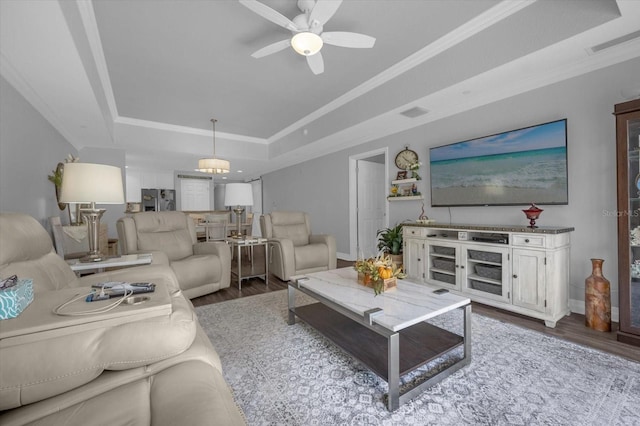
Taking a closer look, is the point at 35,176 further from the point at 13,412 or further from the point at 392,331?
the point at 392,331

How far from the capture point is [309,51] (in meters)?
2.31

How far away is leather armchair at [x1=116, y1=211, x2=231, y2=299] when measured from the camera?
2.99 meters

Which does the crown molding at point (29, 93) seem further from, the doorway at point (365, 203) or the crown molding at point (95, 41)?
the doorway at point (365, 203)

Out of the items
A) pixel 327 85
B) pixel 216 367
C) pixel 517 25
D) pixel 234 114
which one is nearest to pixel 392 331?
pixel 216 367

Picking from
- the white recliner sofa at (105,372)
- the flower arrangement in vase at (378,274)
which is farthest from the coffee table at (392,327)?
the white recliner sofa at (105,372)

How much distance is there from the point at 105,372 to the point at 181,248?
266cm

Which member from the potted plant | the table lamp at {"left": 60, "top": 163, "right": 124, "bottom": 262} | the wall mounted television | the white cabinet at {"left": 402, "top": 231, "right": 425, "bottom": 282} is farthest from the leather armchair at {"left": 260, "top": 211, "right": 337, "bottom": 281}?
the table lamp at {"left": 60, "top": 163, "right": 124, "bottom": 262}

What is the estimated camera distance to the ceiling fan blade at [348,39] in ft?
7.34

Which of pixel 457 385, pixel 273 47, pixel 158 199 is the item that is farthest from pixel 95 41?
pixel 158 199

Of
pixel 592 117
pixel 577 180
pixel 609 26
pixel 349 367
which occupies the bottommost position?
pixel 349 367

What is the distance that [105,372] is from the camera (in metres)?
0.86

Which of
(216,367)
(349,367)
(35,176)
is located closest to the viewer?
(216,367)

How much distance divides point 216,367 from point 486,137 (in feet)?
11.4

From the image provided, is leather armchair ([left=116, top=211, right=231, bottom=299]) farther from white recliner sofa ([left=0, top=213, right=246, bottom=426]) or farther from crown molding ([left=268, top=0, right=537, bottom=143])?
crown molding ([left=268, top=0, right=537, bottom=143])
